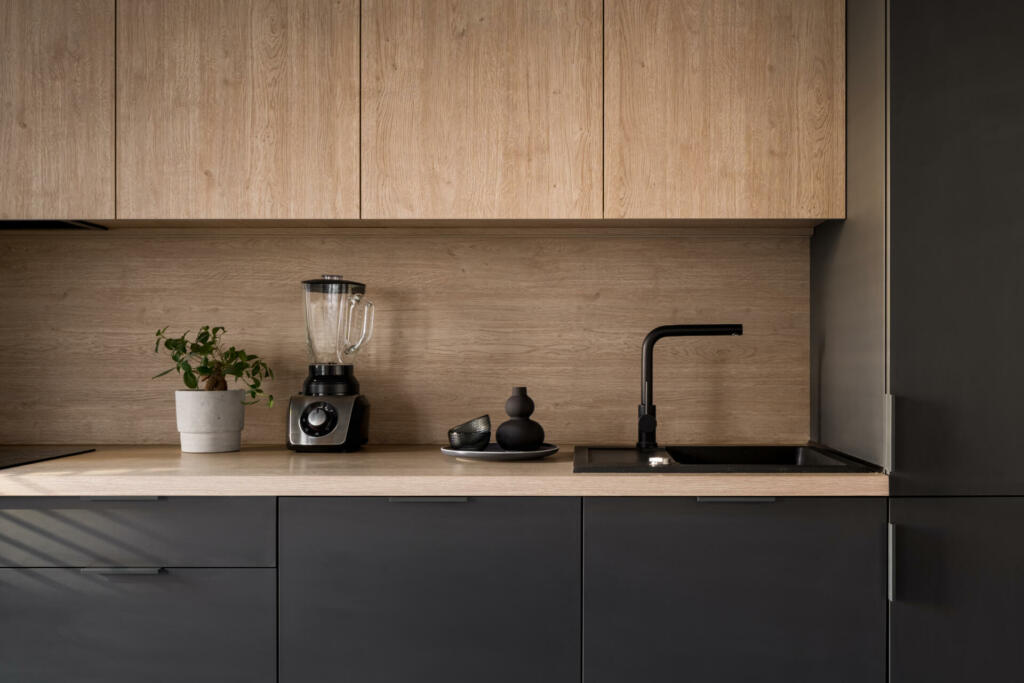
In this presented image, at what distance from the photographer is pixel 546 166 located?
185 centimetres

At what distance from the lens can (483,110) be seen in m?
1.86

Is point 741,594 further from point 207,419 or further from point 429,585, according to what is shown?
point 207,419

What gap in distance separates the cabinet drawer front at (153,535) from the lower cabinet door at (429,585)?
0.26 feet

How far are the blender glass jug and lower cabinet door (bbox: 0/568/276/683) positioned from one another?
665 mm

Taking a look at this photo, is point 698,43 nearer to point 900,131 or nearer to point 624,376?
point 900,131

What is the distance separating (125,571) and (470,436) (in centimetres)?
78

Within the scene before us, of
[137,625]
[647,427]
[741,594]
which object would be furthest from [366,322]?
[741,594]

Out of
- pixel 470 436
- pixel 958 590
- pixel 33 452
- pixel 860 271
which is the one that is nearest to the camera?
pixel 958 590

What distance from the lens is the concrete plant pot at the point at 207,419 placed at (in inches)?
77.1

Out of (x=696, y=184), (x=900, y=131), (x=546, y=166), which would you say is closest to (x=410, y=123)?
(x=546, y=166)

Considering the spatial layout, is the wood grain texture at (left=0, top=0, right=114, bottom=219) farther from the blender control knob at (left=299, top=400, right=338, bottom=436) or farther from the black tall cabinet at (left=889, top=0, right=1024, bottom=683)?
the black tall cabinet at (left=889, top=0, right=1024, bottom=683)

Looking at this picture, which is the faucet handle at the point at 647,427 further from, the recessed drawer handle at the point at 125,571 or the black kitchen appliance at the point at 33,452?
the black kitchen appliance at the point at 33,452

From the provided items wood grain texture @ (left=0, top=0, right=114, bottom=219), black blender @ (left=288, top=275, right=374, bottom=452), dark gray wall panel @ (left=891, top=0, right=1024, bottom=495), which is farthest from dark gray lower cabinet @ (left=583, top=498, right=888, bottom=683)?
wood grain texture @ (left=0, top=0, right=114, bottom=219)

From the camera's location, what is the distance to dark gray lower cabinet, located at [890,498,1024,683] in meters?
1.61
